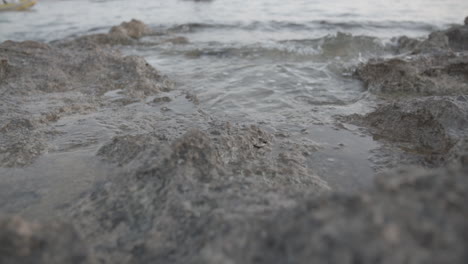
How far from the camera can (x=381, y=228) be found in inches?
28.8

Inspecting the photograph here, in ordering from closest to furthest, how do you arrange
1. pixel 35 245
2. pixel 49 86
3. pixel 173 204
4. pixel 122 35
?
pixel 35 245 → pixel 173 204 → pixel 49 86 → pixel 122 35

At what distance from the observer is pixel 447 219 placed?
740mm

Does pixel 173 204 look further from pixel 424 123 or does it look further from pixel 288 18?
pixel 288 18

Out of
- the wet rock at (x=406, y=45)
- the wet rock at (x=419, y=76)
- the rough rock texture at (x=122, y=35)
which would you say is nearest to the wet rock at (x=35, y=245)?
the wet rock at (x=419, y=76)

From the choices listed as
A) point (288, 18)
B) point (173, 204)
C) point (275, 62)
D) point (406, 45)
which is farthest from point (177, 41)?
point (173, 204)

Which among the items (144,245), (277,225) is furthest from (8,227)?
(277,225)

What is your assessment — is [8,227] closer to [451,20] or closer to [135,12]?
[451,20]

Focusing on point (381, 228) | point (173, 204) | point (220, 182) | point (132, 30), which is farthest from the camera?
point (132, 30)

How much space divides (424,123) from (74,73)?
3879mm

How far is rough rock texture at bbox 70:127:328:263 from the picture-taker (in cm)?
118

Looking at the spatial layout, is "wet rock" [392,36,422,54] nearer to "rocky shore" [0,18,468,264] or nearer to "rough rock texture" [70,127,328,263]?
"rocky shore" [0,18,468,264]

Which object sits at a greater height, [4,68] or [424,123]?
[4,68]

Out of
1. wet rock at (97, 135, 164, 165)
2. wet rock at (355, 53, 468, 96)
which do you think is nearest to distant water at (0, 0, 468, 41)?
wet rock at (355, 53, 468, 96)

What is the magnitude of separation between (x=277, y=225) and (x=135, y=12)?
1550 cm
